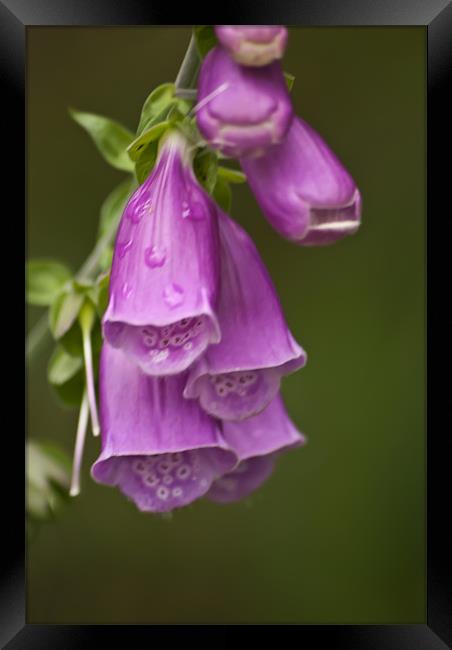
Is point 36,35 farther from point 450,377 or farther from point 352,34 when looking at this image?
point 450,377

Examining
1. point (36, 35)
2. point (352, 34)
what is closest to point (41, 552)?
point (36, 35)

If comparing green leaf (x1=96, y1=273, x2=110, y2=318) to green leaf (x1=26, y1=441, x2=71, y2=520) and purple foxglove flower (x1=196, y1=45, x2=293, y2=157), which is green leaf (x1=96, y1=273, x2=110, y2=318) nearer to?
purple foxglove flower (x1=196, y1=45, x2=293, y2=157)

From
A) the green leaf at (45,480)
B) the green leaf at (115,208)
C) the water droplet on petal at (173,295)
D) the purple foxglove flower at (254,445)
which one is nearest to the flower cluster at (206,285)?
the water droplet on petal at (173,295)

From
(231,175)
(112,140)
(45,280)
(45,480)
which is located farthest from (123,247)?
(45,480)

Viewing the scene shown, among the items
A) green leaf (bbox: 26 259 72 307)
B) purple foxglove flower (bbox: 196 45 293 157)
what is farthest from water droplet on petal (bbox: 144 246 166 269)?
green leaf (bbox: 26 259 72 307)

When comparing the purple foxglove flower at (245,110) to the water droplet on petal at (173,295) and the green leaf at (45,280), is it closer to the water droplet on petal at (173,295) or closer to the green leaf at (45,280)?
the water droplet on petal at (173,295)

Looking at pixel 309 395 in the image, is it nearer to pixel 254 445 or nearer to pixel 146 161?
pixel 254 445
